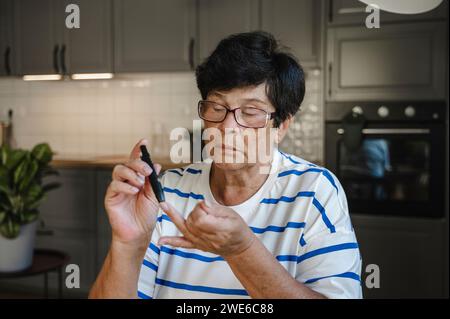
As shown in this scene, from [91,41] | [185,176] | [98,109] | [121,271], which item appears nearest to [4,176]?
[185,176]

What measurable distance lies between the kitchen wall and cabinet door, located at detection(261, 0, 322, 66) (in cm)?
20

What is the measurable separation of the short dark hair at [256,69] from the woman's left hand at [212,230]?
25cm

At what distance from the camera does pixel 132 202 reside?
60cm

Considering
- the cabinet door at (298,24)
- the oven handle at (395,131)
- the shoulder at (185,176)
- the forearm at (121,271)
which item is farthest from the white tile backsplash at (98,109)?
the forearm at (121,271)

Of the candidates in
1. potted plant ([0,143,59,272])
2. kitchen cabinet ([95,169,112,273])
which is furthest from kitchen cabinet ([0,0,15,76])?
potted plant ([0,143,59,272])

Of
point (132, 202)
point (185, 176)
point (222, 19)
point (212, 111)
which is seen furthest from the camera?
point (222, 19)

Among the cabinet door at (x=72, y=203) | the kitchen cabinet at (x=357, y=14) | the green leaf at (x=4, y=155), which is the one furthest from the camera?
the cabinet door at (x=72, y=203)

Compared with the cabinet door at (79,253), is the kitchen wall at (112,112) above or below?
above

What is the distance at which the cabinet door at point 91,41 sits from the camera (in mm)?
2326

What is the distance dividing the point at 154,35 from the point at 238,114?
1.69 m

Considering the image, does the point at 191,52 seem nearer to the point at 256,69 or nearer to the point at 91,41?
the point at 91,41

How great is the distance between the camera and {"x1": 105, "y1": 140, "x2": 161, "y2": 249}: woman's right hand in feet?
1.85

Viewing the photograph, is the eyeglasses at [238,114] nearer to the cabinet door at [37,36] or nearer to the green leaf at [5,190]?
the green leaf at [5,190]
